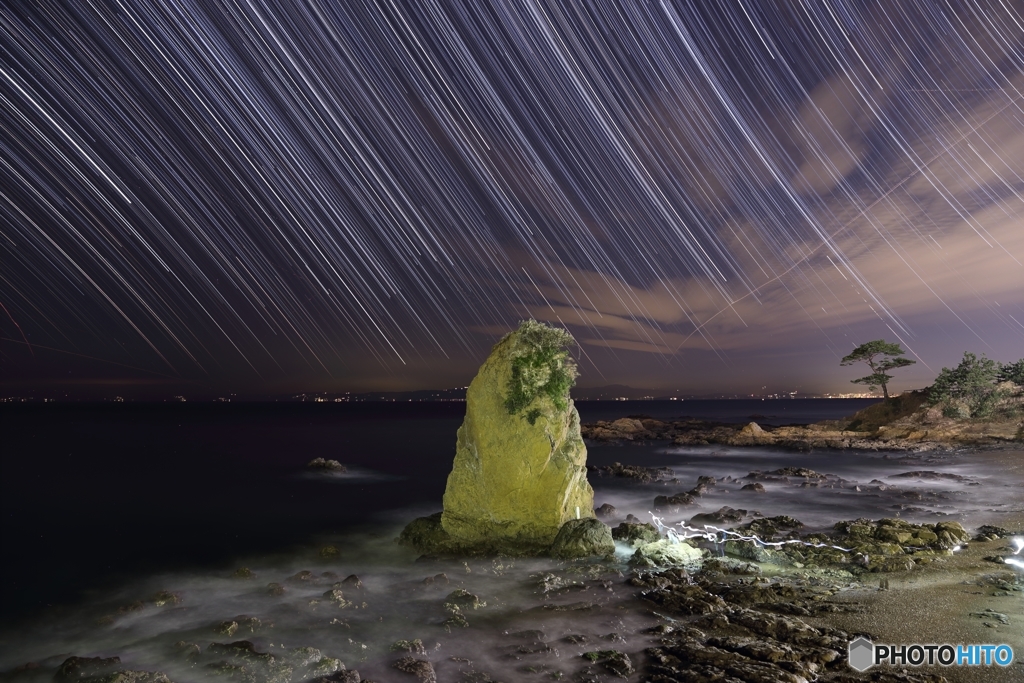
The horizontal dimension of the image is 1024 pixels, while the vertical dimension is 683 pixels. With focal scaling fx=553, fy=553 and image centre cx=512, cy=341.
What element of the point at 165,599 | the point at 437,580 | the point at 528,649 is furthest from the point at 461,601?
the point at 165,599

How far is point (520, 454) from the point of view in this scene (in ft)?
57.5

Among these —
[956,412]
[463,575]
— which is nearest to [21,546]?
[463,575]

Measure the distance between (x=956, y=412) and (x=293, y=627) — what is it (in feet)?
197

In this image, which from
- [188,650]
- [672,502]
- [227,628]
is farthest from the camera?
[672,502]

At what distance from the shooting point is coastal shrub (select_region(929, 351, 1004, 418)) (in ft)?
160

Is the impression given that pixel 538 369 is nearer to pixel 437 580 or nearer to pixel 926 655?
pixel 437 580

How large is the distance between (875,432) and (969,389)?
909 centimetres

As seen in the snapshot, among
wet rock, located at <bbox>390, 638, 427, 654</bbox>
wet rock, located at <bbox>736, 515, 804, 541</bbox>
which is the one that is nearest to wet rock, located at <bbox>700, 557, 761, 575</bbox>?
wet rock, located at <bbox>736, 515, 804, 541</bbox>

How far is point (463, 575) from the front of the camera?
15.4 m

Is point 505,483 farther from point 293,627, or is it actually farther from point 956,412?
point 956,412

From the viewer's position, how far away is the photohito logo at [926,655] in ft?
30.2

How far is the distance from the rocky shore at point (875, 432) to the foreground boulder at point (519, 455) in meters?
43.6

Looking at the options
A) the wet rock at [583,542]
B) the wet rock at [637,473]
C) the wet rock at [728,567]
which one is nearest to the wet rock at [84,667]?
the wet rock at [583,542]

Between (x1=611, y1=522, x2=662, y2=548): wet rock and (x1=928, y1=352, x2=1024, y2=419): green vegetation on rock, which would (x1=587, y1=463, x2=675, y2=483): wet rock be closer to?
(x1=611, y1=522, x2=662, y2=548): wet rock
